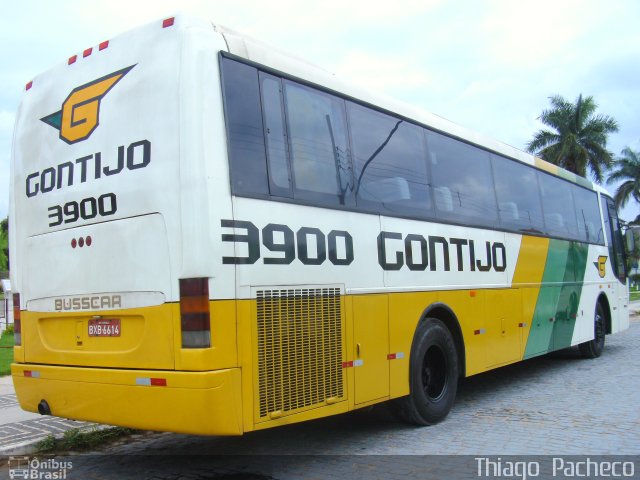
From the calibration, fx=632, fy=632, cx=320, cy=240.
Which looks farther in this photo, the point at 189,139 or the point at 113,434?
the point at 113,434

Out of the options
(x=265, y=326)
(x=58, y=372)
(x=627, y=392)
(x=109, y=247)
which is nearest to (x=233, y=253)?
(x=265, y=326)

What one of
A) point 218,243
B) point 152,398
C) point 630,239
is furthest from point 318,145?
point 630,239

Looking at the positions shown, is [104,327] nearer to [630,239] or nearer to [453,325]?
[453,325]

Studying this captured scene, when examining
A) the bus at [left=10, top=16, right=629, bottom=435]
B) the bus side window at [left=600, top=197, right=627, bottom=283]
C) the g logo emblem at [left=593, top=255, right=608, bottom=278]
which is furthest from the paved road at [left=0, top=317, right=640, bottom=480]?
the bus side window at [left=600, top=197, right=627, bottom=283]

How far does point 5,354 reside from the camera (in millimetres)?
13211

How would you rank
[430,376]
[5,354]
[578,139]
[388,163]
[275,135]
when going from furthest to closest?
[578,139], [5,354], [430,376], [388,163], [275,135]

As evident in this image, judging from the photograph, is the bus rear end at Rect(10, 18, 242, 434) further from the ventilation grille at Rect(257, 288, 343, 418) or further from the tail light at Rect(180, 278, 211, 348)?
the ventilation grille at Rect(257, 288, 343, 418)

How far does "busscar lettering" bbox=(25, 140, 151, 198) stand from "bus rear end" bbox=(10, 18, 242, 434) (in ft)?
0.04

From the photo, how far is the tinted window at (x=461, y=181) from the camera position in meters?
7.43

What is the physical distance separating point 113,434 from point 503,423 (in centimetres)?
417

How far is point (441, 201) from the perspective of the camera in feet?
24.2

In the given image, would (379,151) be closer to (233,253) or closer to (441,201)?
(441,201)

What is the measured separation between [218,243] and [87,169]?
1.54 m

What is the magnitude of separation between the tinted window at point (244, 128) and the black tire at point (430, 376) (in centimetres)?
270
